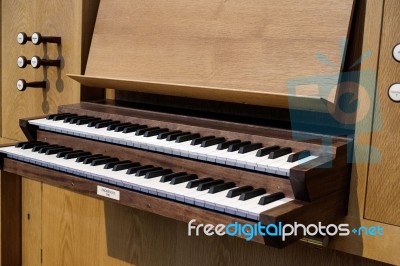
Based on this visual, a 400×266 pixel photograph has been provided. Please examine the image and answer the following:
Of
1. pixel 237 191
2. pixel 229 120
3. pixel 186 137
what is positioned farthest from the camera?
pixel 229 120

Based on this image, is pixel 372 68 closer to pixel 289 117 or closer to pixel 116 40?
pixel 289 117

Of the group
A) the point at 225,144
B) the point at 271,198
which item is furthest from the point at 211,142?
the point at 271,198

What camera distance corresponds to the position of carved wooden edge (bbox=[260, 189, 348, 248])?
110 cm

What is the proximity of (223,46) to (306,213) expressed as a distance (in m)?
0.59

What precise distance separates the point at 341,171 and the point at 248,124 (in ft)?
0.95

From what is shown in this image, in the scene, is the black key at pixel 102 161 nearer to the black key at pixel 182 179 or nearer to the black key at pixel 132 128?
the black key at pixel 132 128

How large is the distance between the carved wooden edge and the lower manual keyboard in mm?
27

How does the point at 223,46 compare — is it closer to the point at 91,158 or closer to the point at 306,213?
the point at 91,158

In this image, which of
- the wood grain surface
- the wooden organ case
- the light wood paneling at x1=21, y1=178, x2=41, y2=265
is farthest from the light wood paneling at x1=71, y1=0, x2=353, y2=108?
the light wood paneling at x1=21, y1=178, x2=41, y2=265

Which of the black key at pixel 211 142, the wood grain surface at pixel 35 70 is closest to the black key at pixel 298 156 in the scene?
the black key at pixel 211 142

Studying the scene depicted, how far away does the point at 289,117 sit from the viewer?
1.57 metres

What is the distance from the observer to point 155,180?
1.37 m

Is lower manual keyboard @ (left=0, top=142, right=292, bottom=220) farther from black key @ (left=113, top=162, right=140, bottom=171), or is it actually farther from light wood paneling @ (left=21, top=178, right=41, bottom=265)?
light wood paneling @ (left=21, top=178, right=41, bottom=265)

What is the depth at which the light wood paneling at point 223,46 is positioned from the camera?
1405mm
